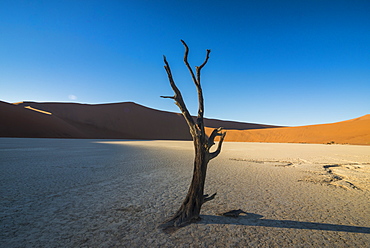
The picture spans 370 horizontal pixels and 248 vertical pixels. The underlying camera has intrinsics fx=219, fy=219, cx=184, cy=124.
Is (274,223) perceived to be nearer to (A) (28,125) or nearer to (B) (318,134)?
(A) (28,125)

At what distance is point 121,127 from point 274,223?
5751cm

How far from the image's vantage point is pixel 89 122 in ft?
181

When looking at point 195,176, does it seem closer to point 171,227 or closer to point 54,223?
point 171,227

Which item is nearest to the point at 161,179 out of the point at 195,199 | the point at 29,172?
the point at 195,199

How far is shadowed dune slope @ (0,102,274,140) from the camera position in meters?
36.4

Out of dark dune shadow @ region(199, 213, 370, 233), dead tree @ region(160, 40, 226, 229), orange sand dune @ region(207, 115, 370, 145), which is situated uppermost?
orange sand dune @ region(207, 115, 370, 145)

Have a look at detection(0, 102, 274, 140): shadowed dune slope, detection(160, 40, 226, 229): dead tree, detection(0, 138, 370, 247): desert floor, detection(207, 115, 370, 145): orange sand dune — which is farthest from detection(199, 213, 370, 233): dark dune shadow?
detection(207, 115, 370, 145): orange sand dune

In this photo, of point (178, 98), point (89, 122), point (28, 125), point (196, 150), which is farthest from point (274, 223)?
point (89, 122)

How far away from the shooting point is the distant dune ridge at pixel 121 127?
1453 inches

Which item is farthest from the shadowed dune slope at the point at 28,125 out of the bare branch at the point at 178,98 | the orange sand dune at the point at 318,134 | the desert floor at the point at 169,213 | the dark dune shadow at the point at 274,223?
the dark dune shadow at the point at 274,223

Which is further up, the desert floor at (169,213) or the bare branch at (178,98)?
the bare branch at (178,98)

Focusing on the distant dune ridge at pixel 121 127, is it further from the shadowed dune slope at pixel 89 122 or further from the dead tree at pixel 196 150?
the dead tree at pixel 196 150

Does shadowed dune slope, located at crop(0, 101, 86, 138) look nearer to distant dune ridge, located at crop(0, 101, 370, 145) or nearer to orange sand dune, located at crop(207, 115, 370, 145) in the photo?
distant dune ridge, located at crop(0, 101, 370, 145)

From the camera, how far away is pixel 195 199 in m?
3.23
